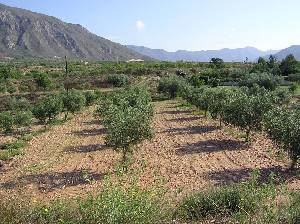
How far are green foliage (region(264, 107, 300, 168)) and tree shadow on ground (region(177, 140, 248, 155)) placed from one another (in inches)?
183

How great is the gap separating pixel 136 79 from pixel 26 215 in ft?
228

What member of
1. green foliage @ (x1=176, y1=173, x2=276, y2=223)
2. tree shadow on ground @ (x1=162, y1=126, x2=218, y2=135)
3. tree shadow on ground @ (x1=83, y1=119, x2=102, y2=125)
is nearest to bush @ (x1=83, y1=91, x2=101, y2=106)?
tree shadow on ground @ (x1=83, y1=119, x2=102, y2=125)

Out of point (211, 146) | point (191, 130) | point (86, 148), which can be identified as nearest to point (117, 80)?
point (191, 130)

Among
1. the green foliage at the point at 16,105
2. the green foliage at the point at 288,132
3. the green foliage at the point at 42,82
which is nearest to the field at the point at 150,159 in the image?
the green foliage at the point at 288,132

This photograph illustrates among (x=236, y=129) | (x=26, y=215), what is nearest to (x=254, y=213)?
(x=26, y=215)

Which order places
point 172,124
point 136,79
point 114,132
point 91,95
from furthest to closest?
point 136,79
point 91,95
point 172,124
point 114,132

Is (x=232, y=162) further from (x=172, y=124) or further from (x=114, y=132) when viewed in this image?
(x=172, y=124)

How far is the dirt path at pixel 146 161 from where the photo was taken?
1991 cm

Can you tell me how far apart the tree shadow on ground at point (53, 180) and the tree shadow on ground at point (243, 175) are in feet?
18.5

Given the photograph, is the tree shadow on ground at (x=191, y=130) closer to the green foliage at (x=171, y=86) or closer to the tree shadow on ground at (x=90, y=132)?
the tree shadow on ground at (x=90, y=132)

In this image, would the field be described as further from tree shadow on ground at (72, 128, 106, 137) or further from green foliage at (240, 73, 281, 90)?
green foliage at (240, 73, 281, 90)

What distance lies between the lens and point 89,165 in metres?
23.9

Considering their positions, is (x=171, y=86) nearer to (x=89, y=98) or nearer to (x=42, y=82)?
(x=89, y=98)

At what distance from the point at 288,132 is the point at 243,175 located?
126 inches
